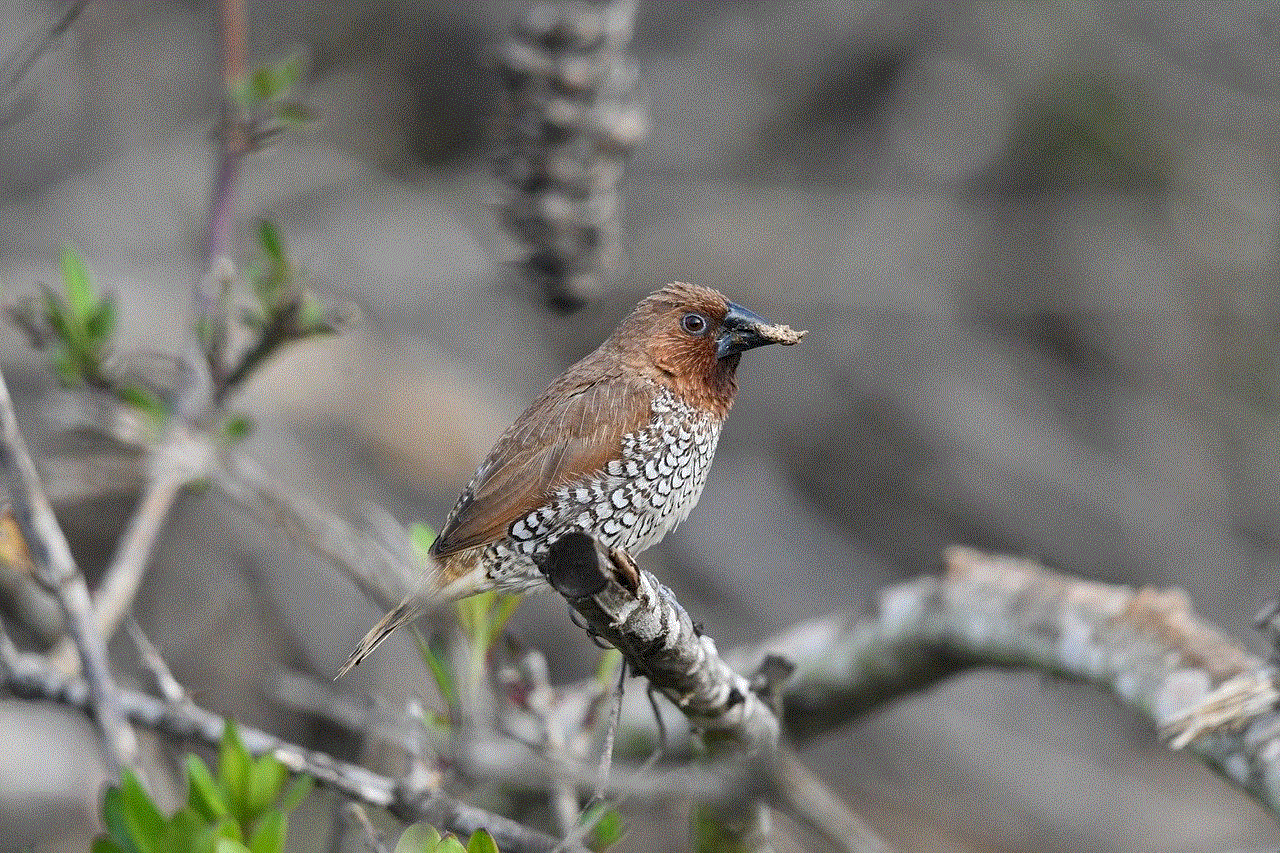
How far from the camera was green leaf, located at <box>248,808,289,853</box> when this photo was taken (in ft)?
8.45

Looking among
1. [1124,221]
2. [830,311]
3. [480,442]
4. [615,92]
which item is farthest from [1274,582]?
[615,92]

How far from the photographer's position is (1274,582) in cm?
849

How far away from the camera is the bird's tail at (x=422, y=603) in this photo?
3.02 meters

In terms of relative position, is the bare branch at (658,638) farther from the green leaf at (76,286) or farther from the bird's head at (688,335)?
the green leaf at (76,286)

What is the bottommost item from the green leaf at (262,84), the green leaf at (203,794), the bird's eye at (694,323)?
A: the green leaf at (203,794)

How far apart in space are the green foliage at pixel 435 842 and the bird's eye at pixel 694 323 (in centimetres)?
125

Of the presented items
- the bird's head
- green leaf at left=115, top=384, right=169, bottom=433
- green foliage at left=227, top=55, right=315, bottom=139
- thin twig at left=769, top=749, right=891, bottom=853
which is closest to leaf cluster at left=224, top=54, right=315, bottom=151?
green foliage at left=227, top=55, right=315, bottom=139

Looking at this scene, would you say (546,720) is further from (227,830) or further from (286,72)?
(286,72)

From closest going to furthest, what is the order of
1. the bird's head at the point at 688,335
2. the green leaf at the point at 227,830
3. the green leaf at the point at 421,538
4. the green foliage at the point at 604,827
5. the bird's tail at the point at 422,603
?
the green leaf at the point at 227,830 < the green foliage at the point at 604,827 < the bird's tail at the point at 422,603 < the bird's head at the point at 688,335 < the green leaf at the point at 421,538

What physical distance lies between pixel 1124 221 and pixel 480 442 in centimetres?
458

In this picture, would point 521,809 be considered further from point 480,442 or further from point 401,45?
point 401,45

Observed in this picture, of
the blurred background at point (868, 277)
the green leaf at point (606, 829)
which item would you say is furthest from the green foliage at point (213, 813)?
the blurred background at point (868, 277)

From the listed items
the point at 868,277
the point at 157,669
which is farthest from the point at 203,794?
the point at 868,277

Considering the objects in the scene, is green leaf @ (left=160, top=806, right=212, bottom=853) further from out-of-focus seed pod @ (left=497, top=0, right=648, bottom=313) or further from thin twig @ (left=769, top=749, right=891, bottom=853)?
out-of-focus seed pod @ (left=497, top=0, right=648, bottom=313)
